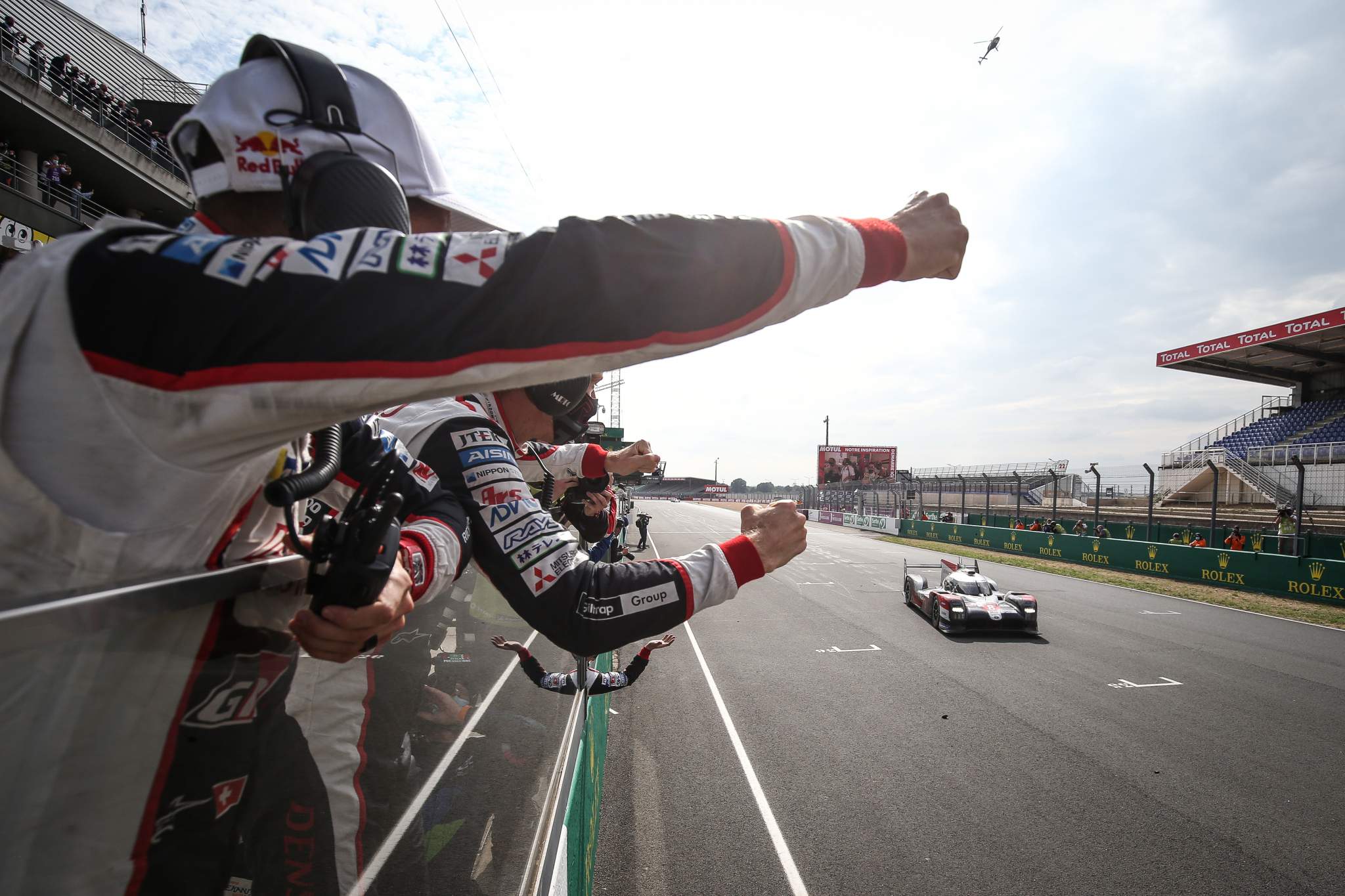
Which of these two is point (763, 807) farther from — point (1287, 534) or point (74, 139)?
point (74, 139)

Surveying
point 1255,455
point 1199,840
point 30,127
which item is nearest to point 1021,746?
point 1199,840

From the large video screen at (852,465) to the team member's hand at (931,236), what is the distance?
54760 millimetres

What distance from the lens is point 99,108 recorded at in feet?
49.3

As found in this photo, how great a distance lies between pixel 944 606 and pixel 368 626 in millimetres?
11794

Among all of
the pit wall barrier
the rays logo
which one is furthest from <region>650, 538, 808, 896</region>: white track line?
the rays logo

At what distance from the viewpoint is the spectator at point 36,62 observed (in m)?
13.8

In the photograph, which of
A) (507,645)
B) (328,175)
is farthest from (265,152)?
(507,645)

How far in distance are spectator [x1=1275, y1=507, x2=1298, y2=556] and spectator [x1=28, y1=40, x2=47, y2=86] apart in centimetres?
2881

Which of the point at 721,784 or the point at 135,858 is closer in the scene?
the point at 135,858

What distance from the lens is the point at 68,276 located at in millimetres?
651

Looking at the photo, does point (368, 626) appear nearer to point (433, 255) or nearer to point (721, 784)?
point (433, 255)

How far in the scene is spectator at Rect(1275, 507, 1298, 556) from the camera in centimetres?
1499

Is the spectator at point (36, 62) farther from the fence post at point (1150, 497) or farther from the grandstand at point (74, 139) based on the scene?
the fence post at point (1150, 497)

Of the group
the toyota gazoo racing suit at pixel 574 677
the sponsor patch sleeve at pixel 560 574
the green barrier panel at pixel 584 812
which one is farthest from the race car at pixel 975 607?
the sponsor patch sleeve at pixel 560 574
